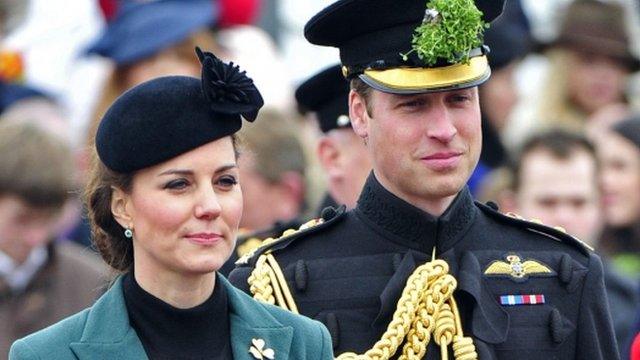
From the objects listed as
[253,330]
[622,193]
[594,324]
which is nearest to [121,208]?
[253,330]

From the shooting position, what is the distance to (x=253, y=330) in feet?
23.8

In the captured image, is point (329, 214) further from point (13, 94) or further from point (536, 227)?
point (13, 94)

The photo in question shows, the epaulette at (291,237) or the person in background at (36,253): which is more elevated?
the epaulette at (291,237)

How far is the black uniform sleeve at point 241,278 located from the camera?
7961 millimetres

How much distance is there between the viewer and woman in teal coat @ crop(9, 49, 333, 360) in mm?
7039

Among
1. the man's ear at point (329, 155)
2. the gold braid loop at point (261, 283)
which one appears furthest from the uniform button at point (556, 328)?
the man's ear at point (329, 155)

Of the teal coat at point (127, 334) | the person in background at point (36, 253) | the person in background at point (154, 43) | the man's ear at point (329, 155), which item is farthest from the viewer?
the person in background at point (154, 43)

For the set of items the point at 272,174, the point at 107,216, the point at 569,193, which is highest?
the point at 107,216

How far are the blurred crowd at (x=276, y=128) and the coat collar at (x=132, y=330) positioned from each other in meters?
2.20

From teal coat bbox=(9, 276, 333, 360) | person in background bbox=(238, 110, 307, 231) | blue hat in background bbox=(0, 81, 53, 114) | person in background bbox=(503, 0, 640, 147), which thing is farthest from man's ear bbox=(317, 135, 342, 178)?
person in background bbox=(503, 0, 640, 147)

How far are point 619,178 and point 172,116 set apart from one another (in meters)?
6.12

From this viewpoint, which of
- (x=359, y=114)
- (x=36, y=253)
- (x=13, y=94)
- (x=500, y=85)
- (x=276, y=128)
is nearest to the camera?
(x=359, y=114)

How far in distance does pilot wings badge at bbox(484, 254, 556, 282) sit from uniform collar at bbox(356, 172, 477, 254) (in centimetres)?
16

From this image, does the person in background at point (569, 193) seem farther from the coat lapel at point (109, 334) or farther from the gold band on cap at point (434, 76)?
the coat lapel at point (109, 334)
